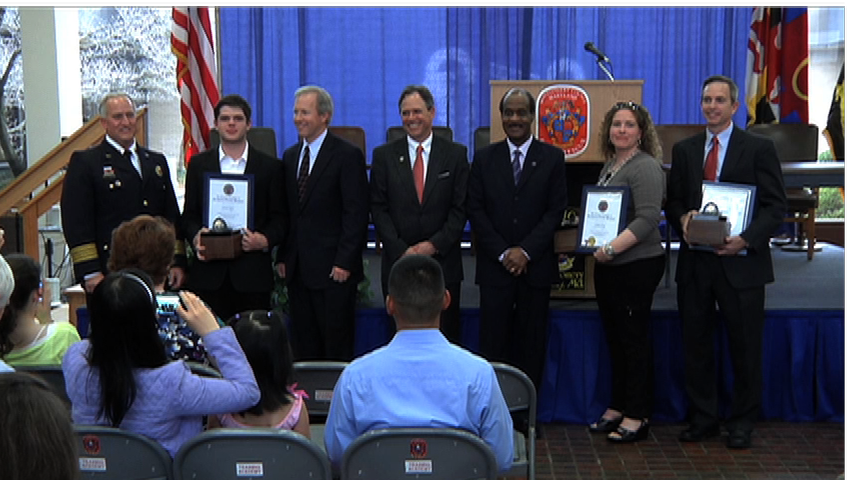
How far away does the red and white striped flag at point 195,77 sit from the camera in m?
7.08

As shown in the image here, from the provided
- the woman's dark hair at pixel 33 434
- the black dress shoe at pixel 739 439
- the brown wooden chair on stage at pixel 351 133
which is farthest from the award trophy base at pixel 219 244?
the brown wooden chair on stage at pixel 351 133

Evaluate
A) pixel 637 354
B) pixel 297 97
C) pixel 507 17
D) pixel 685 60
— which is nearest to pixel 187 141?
pixel 297 97

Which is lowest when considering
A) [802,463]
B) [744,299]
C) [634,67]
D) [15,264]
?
[802,463]

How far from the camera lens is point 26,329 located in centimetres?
321

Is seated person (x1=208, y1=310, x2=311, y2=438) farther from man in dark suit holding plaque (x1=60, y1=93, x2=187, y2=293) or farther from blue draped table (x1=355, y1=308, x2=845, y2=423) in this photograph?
blue draped table (x1=355, y1=308, x2=845, y2=423)

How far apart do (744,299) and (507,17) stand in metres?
5.12

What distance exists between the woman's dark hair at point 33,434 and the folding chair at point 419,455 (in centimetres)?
108

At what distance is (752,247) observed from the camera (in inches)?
170

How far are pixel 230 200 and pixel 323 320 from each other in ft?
2.49

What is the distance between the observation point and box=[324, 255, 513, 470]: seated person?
245 cm

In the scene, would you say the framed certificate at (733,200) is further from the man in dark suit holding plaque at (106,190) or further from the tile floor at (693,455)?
the man in dark suit holding plaque at (106,190)

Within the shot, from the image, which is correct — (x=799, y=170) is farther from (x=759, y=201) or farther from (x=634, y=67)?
(x=634, y=67)

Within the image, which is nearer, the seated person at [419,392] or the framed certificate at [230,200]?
the seated person at [419,392]

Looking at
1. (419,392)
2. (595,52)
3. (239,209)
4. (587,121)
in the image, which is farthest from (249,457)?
(595,52)
